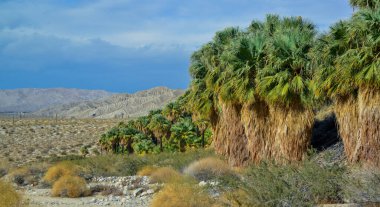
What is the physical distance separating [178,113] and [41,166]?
83.9ft

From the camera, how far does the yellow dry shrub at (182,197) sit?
683 inches

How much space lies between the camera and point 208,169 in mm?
30969

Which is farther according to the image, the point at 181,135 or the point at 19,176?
the point at 181,135

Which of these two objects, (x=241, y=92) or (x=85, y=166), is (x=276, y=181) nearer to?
(x=241, y=92)

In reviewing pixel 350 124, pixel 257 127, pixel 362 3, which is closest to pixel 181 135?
pixel 257 127

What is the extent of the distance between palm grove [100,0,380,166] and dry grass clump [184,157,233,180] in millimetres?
891

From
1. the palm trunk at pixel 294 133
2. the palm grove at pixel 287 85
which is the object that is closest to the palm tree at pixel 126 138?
the palm grove at pixel 287 85

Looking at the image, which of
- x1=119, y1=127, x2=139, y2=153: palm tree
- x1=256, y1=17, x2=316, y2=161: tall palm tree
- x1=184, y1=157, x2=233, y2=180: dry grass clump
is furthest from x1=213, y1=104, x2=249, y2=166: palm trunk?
x1=119, y1=127, x2=139, y2=153: palm tree

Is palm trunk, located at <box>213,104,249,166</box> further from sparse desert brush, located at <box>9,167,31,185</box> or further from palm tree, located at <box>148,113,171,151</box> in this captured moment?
palm tree, located at <box>148,113,171,151</box>

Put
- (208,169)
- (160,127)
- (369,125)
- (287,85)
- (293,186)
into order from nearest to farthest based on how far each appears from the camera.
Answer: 1. (293,186)
2. (369,125)
3. (287,85)
4. (208,169)
5. (160,127)

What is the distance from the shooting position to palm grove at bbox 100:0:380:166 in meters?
21.3

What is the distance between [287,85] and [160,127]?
36.9 meters

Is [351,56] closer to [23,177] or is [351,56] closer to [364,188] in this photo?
[364,188]

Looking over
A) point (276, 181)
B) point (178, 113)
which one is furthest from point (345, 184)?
point (178, 113)
